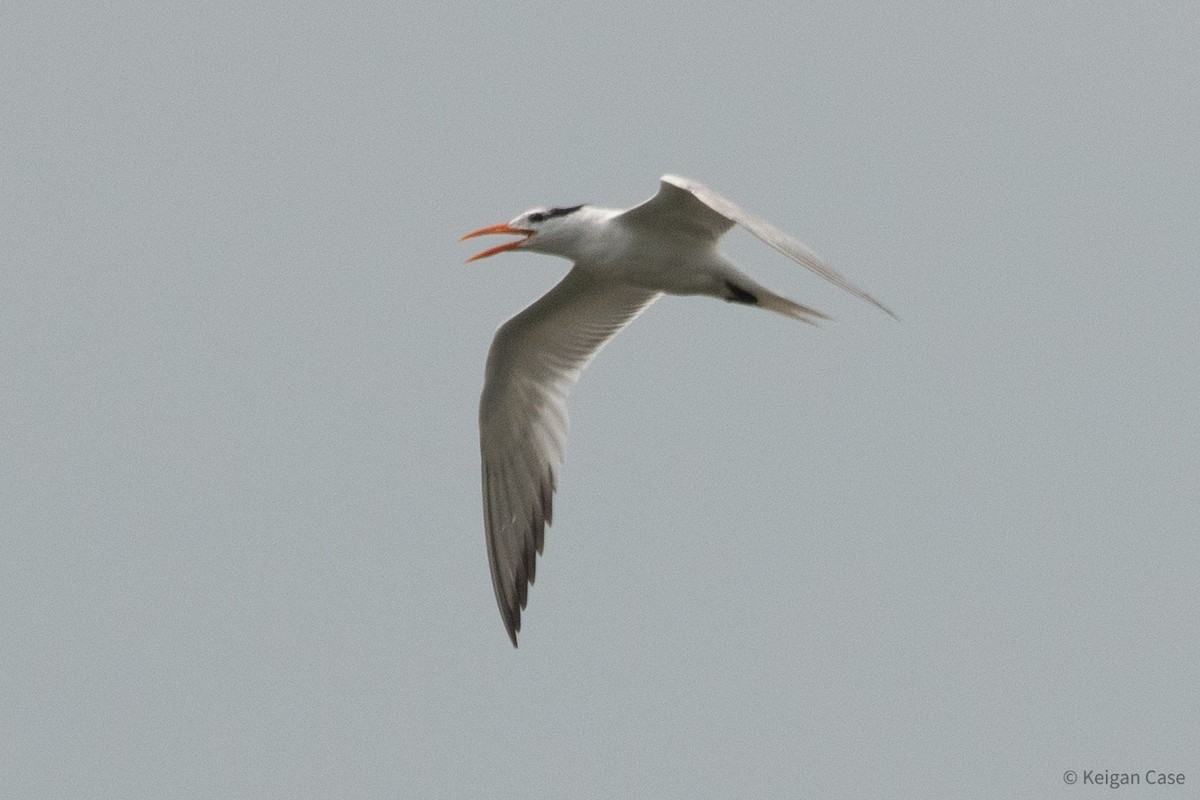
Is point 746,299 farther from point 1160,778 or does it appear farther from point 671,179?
point 1160,778

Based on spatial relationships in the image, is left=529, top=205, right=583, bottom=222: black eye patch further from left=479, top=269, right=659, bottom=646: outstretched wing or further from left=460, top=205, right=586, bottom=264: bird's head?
left=479, top=269, right=659, bottom=646: outstretched wing

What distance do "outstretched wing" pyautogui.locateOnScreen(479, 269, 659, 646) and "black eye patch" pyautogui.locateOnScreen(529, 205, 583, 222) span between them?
50.6 inches

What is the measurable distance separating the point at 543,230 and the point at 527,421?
198 cm

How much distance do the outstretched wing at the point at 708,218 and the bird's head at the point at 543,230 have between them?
18.0 inches

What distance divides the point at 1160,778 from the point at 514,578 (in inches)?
193

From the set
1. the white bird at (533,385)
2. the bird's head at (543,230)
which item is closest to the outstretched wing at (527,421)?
the white bird at (533,385)

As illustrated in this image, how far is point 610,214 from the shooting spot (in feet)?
39.6

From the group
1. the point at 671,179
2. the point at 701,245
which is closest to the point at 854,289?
the point at 671,179

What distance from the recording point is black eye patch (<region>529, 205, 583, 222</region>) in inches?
480

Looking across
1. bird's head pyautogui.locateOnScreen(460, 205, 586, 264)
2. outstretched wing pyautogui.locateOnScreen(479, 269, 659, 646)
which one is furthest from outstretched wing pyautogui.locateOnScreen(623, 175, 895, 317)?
outstretched wing pyautogui.locateOnScreen(479, 269, 659, 646)

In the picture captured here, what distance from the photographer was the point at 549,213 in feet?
40.1

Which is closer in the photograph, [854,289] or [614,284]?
[854,289]

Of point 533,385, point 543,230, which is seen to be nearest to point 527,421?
point 533,385

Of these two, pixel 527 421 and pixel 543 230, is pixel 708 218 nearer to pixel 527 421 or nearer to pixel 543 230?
pixel 543 230
